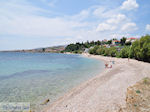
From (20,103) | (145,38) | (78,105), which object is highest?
(145,38)

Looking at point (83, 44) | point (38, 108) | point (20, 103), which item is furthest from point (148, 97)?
point (83, 44)

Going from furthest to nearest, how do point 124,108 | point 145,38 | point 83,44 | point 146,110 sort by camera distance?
point 83,44 → point 145,38 → point 124,108 → point 146,110

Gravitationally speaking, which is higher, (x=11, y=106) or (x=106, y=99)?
(x=106, y=99)

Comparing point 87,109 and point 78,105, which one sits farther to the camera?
point 78,105

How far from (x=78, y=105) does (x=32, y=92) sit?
26.6ft

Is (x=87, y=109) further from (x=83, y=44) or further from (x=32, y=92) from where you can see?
(x=83, y=44)

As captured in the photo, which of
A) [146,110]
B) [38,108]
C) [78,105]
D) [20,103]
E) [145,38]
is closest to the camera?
[146,110]

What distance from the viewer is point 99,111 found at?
850 cm

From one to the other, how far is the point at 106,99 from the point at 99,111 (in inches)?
94.0

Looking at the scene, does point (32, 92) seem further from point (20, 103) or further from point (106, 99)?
point (106, 99)

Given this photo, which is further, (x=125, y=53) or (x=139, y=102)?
(x=125, y=53)

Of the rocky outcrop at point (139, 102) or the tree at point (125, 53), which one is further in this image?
the tree at point (125, 53)

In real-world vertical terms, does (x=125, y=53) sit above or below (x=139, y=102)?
above

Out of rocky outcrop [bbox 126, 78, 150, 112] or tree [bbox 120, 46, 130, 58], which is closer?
rocky outcrop [bbox 126, 78, 150, 112]
